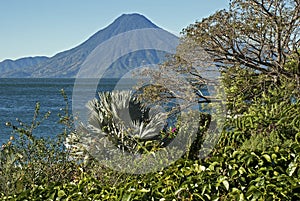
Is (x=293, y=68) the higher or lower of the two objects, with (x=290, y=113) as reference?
higher

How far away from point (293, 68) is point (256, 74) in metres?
0.60

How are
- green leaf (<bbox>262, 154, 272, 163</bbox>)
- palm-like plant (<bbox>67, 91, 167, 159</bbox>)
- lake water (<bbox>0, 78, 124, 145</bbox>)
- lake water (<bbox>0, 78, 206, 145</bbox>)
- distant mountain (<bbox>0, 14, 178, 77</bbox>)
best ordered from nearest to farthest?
green leaf (<bbox>262, 154, 272, 163</bbox>) < palm-like plant (<bbox>67, 91, 167, 159</bbox>) < distant mountain (<bbox>0, 14, 178, 77</bbox>) < lake water (<bbox>0, 78, 206, 145</bbox>) < lake water (<bbox>0, 78, 124, 145</bbox>)

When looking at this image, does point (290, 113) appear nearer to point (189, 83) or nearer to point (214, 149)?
point (214, 149)

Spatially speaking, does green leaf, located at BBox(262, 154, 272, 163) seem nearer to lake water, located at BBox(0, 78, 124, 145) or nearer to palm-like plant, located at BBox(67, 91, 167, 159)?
palm-like plant, located at BBox(67, 91, 167, 159)

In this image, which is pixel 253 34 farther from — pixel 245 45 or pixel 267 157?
pixel 267 157

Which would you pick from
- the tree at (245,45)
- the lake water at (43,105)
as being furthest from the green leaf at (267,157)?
the tree at (245,45)

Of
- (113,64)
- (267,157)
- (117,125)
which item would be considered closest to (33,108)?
(113,64)

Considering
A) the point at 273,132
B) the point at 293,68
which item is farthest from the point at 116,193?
the point at 293,68

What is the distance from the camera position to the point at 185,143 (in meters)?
4.34

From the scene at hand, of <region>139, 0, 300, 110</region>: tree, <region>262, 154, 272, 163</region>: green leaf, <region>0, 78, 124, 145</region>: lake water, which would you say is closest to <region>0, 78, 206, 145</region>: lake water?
<region>0, 78, 124, 145</region>: lake water

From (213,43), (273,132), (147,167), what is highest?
(213,43)

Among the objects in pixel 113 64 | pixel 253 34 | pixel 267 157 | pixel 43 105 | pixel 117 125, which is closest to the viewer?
pixel 267 157

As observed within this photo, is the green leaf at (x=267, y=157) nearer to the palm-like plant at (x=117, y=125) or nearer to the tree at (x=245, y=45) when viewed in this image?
the palm-like plant at (x=117, y=125)

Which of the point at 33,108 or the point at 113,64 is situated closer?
the point at 113,64
